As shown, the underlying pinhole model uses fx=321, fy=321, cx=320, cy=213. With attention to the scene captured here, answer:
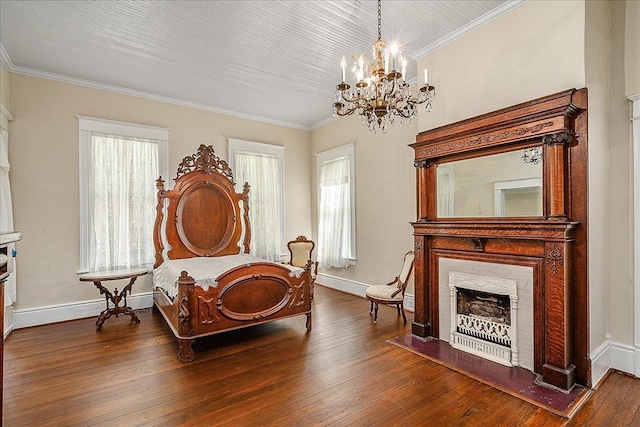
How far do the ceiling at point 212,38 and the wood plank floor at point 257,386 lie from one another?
322 centimetres

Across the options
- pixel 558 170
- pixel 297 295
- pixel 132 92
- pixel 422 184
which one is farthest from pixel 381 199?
pixel 132 92

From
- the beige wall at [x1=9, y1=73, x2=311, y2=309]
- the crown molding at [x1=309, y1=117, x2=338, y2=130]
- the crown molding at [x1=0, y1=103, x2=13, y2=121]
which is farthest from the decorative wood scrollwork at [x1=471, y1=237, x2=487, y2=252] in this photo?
the crown molding at [x1=0, y1=103, x2=13, y2=121]

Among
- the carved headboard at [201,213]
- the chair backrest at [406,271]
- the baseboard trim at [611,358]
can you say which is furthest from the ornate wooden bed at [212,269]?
the baseboard trim at [611,358]

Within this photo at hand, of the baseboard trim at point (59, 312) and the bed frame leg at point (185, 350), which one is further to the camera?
the baseboard trim at point (59, 312)

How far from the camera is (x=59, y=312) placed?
4.18 meters

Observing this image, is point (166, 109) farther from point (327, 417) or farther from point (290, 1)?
point (327, 417)

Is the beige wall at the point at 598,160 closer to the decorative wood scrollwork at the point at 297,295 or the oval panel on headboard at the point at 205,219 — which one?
the decorative wood scrollwork at the point at 297,295

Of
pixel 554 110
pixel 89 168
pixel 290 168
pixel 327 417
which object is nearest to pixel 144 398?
pixel 327 417

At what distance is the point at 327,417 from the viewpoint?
219cm

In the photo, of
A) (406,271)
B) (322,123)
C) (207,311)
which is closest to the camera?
(207,311)

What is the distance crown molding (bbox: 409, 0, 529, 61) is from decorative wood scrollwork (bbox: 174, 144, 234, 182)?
3.22 metres

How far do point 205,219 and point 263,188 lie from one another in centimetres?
131

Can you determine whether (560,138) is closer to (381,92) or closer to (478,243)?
(478,243)

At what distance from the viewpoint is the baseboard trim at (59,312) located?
13.0 feet
